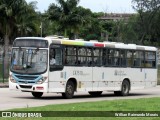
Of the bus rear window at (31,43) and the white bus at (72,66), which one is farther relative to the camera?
the bus rear window at (31,43)

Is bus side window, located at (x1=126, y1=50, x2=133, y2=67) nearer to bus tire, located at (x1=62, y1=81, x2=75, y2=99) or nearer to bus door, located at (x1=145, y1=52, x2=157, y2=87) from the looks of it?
bus door, located at (x1=145, y1=52, x2=157, y2=87)

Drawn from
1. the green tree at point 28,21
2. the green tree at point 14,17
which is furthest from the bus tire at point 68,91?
the green tree at point 28,21

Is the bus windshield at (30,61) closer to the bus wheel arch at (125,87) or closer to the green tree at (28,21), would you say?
the bus wheel arch at (125,87)

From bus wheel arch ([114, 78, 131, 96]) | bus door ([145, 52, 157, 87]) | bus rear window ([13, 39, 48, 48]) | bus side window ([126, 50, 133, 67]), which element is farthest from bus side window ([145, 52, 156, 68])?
bus rear window ([13, 39, 48, 48])

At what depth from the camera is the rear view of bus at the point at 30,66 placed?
22.1 meters

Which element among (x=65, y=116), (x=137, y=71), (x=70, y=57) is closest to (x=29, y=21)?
(x=137, y=71)

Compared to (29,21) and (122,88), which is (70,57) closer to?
(122,88)

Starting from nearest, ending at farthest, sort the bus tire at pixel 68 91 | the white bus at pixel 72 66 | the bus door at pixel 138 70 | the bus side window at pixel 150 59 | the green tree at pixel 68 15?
the white bus at pixel 72 66 → the bus tire at pixel 68 91 → the bus door at pixel 138 70 → the bus side window at pixel 150 59 → the green tree at pixel 68 15

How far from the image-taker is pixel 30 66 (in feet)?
73.2

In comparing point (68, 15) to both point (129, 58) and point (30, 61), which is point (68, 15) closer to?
point (129, 58)

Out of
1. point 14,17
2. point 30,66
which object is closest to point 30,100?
point 30,66

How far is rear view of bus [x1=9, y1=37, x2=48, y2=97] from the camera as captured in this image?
72.5 feet

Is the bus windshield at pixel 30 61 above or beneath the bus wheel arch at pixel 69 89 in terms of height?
above

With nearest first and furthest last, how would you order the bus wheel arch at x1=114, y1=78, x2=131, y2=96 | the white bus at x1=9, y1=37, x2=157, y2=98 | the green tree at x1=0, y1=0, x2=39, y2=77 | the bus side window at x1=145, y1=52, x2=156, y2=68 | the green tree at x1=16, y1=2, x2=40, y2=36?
1. the white bus at x1=9, y1=37, x2=157, y2=98
2. the bus wheel arch at x1=114, y1=78, x2=131, y2=96
3. the bus side window at x1=145, y1=52, x2=156, y2=68
4. the green tree at x1=0, y1=0, x2=39, y2=77
5. the green tree at x1=16, y1=2, x2=40, y2=36
